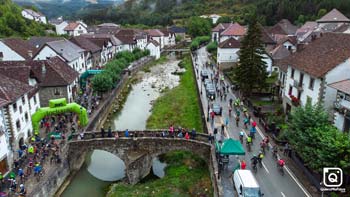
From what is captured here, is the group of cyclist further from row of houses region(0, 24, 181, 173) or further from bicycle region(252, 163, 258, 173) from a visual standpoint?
row of houses region(0, 24, 181, 173)

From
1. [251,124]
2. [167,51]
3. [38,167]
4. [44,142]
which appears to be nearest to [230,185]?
[251,124]

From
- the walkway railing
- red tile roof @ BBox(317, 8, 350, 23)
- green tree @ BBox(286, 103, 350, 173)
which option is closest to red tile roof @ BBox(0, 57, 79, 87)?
the walkway railing

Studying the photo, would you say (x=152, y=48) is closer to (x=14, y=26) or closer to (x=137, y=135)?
(x=14, y=26)

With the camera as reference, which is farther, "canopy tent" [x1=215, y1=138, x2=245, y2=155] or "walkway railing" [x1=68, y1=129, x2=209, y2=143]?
"walkway railing" [x1=68, y1=129, x2=209, y2=143]

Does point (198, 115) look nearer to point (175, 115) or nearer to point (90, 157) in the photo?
point (175, 115)

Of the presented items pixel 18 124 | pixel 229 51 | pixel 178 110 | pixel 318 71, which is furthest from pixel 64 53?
pixel 318 71

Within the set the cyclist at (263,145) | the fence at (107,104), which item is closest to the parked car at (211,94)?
the fence at (107,104)
